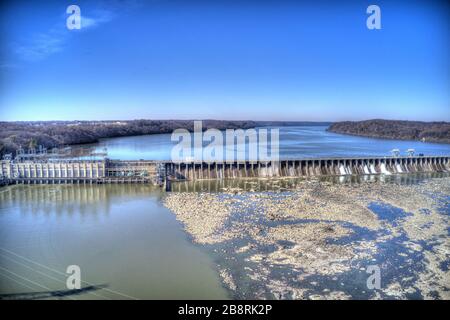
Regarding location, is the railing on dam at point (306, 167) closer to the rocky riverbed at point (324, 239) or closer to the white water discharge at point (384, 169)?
the white water discharge at point (384, 169)

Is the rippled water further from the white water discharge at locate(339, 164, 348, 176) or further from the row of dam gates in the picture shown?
the row of dam gates

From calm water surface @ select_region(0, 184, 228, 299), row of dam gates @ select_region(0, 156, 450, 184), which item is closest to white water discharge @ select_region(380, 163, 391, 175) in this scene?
row of dam gates @ select_region(0, 156, 450, 184)

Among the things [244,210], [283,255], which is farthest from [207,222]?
[283,255]

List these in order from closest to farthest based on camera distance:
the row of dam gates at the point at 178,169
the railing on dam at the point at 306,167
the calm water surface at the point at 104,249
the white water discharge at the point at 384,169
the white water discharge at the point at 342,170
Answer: the calm water surface at the point at 104,249, the row of dam gates at the point at 178,169, the railing on dam at the point at 306,167, the white water discharge at the point at 342,170, the white water discharge at the point at 384,169

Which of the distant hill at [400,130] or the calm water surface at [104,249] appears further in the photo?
the distant hill at [400,130]

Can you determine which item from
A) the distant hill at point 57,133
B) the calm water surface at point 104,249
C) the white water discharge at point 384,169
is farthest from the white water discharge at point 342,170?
the distant hill at point 57,133

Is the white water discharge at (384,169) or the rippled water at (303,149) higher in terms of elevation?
the rippled water at (303,149)
